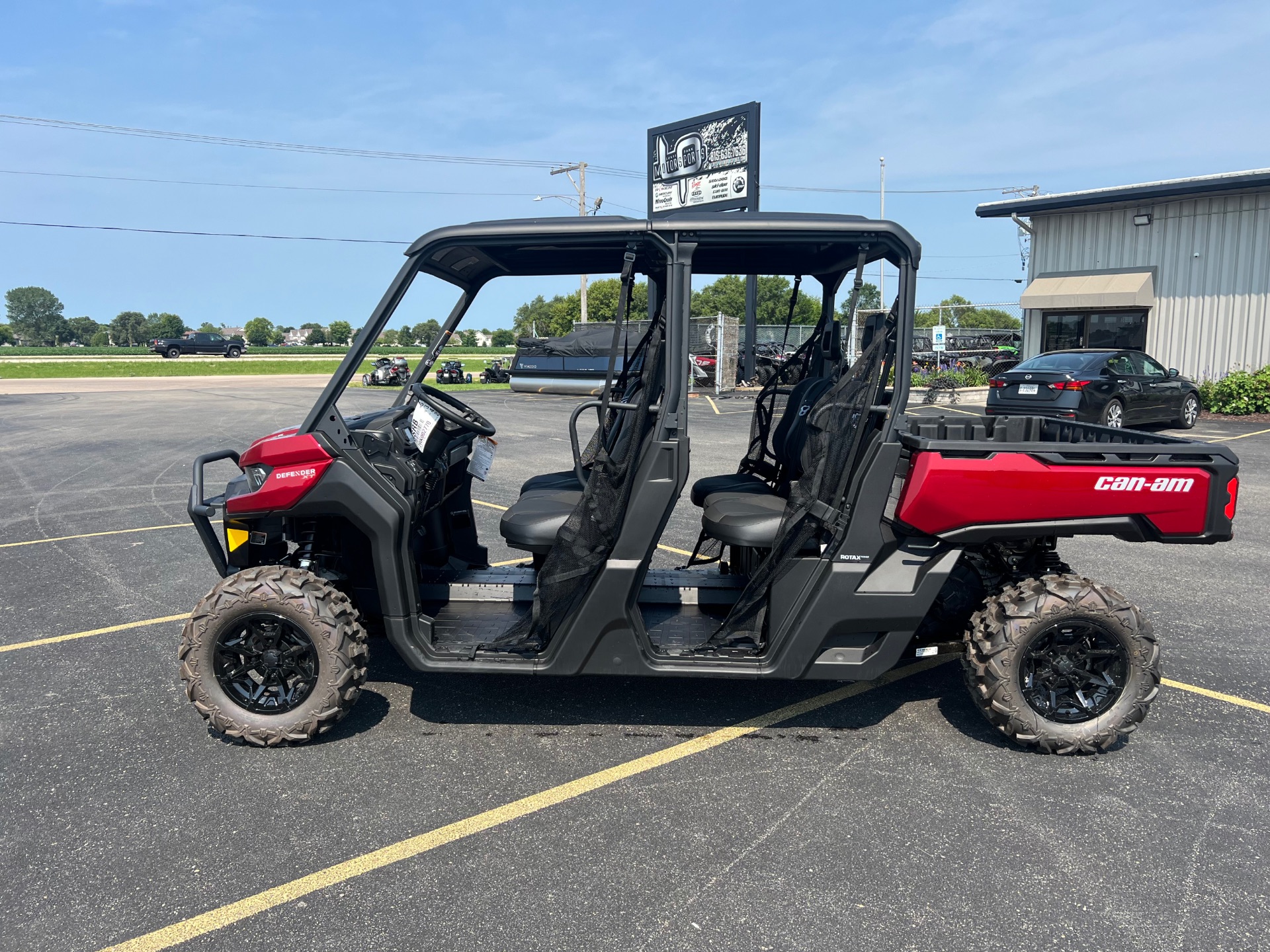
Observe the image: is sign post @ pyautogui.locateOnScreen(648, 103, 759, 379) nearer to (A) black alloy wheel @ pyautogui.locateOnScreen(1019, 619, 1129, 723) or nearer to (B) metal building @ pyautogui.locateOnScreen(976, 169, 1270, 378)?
(B) metal building @ pyautogui.locateOnScreen(976, 169, 1270, 378)

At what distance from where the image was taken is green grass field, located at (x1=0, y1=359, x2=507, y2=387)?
121ft

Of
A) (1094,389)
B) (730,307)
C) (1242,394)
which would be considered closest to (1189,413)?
(1242,394)

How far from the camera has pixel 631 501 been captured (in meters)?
3.56

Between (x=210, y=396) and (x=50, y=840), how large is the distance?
23.7 metres

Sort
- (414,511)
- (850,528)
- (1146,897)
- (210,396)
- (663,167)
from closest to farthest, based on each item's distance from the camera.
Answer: (1146,897) → (850,528) → (414,511) → (210,396) → (663,167)

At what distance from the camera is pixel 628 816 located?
10.5ft

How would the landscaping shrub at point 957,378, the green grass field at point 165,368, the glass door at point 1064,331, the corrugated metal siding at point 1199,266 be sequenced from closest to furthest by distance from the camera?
the corrugated metal siding at point 1199,266, the glass door at point 1064,331, the landscaping shrub at point 957,378, the green grass field at point 165,368

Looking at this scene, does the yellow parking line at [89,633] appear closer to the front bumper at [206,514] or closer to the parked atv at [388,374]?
the front bumper at [206,514]

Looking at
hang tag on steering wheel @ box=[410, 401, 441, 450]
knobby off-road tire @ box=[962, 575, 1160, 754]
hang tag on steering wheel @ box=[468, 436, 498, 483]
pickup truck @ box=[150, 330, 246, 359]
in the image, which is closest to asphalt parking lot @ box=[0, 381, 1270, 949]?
knobby off-road tire @ box=[962, 575, 1160, 754]

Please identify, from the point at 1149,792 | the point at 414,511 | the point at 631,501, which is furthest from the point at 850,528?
the point at 414,511

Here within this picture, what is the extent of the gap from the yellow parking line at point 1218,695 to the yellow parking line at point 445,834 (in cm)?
157

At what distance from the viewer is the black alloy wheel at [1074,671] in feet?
11.9

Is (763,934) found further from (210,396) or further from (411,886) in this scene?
(210,396)

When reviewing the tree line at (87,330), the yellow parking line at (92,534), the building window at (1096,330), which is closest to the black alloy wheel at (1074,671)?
Result: the yellow parking line at (92,534)
